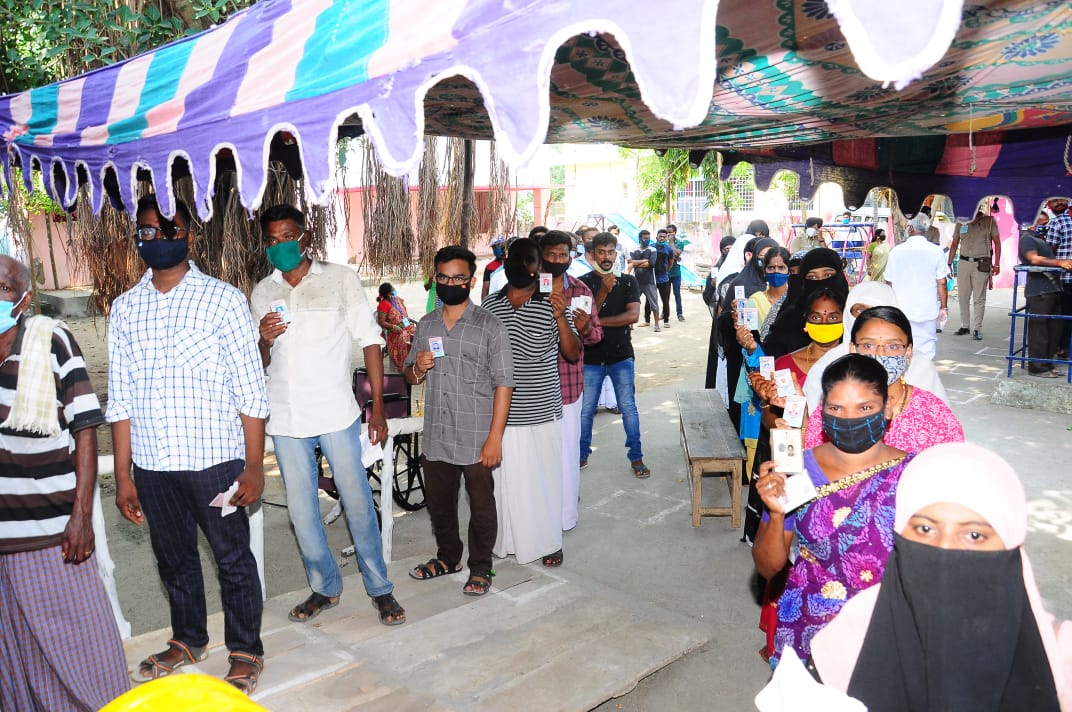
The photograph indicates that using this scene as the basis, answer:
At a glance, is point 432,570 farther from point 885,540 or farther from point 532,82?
point 532,82

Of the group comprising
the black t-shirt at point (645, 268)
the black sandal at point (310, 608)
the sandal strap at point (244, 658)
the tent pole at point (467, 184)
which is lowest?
the black sandal at point (310, 608)

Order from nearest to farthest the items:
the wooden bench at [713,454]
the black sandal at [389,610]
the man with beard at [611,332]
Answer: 1. the black sandal at [389,610]
2. the wooden bench at [713,454]
3. the man with beard at [611,332]

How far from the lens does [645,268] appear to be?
565 inches

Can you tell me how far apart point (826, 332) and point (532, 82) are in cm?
244

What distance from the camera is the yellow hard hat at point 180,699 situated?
1.12m

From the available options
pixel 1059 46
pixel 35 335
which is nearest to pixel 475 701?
pixel 35 335

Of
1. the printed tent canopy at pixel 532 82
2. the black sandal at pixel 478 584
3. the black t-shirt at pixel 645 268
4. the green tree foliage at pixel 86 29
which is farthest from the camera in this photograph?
the black t-shirt at pixel 645 268

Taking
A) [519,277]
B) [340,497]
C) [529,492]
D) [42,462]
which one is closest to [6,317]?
[42,462]

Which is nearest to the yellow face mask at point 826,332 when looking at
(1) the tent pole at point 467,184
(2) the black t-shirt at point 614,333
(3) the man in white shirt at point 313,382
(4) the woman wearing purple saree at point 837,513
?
(4) the woman wearing purple saree at point 837,513

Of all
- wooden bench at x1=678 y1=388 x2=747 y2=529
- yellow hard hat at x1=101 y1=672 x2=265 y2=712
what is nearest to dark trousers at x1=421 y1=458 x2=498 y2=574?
wooden bench at x1=678 y1=388 x2=747 y2=529

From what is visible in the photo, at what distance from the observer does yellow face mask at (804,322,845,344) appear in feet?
13.9

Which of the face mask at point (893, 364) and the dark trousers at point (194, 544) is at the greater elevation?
the face mask at point (893, 364)

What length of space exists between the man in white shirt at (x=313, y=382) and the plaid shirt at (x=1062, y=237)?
9.31 metres

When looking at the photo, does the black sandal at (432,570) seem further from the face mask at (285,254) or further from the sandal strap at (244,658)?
the face mask at (285,254)
